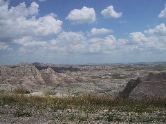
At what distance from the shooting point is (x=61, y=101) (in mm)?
31500

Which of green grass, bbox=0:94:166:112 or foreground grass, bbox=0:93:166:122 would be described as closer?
foreground grass, bbox=0:93:166:122

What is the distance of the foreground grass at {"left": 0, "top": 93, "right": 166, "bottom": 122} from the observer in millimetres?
23859

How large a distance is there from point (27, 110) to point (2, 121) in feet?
14.7

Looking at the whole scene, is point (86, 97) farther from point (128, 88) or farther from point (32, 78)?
point (32, 78)

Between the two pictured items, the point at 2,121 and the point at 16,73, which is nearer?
the point at 2,121

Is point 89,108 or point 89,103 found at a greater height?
point 89,103

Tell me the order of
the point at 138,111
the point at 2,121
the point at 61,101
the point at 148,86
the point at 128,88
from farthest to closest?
the point at 128,88
the point at 148,86
the point at 61,101
the point at 138,111
the point at 2,121

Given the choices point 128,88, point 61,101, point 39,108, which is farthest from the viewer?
point 128,88

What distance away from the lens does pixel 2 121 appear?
Answer: 76.0 ft

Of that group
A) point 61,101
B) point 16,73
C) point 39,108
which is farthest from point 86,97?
point 16,73

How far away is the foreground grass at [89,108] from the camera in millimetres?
23859

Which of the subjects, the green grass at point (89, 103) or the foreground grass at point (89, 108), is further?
the green grass at point (89, 103)

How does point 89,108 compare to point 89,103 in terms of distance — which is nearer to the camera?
point 89,108

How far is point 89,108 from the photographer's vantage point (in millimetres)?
28094
